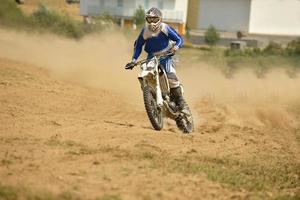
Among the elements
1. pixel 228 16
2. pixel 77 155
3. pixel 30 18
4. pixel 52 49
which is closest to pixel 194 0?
pixel 228 16

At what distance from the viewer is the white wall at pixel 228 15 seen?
61094 millimetres

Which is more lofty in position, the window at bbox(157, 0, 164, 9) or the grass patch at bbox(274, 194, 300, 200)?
the grass patch at bbox(274, 194, 300, 200)

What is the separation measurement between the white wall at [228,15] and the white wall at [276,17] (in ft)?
2.45

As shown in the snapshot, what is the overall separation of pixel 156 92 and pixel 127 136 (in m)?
1.52

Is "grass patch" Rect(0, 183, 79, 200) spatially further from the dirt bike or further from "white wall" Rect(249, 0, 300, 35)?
"white wall" Rect(249, 0, 300, 35)

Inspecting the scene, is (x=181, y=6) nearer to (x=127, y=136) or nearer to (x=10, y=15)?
(x=10, y=15)

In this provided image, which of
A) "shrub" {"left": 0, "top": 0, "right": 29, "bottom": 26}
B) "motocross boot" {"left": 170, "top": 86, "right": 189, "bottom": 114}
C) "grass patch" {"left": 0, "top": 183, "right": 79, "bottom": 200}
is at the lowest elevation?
"shrub" {"left": 0, "top": 0, "right": 29, "bottom": 26}

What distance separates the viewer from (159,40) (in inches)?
452

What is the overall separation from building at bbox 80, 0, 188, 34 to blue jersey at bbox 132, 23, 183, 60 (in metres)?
46.4

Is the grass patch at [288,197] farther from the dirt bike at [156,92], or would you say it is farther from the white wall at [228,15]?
the white wall at [228,15]

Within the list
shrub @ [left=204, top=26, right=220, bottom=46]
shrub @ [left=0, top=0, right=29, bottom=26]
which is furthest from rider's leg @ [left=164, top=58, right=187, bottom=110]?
shrub @ [left=204, top=26, right=220, bottom=46]

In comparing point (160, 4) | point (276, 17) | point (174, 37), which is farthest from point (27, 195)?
point (276, 17)

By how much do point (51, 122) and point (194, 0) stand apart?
5475cm

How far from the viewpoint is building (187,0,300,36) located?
60719mm
